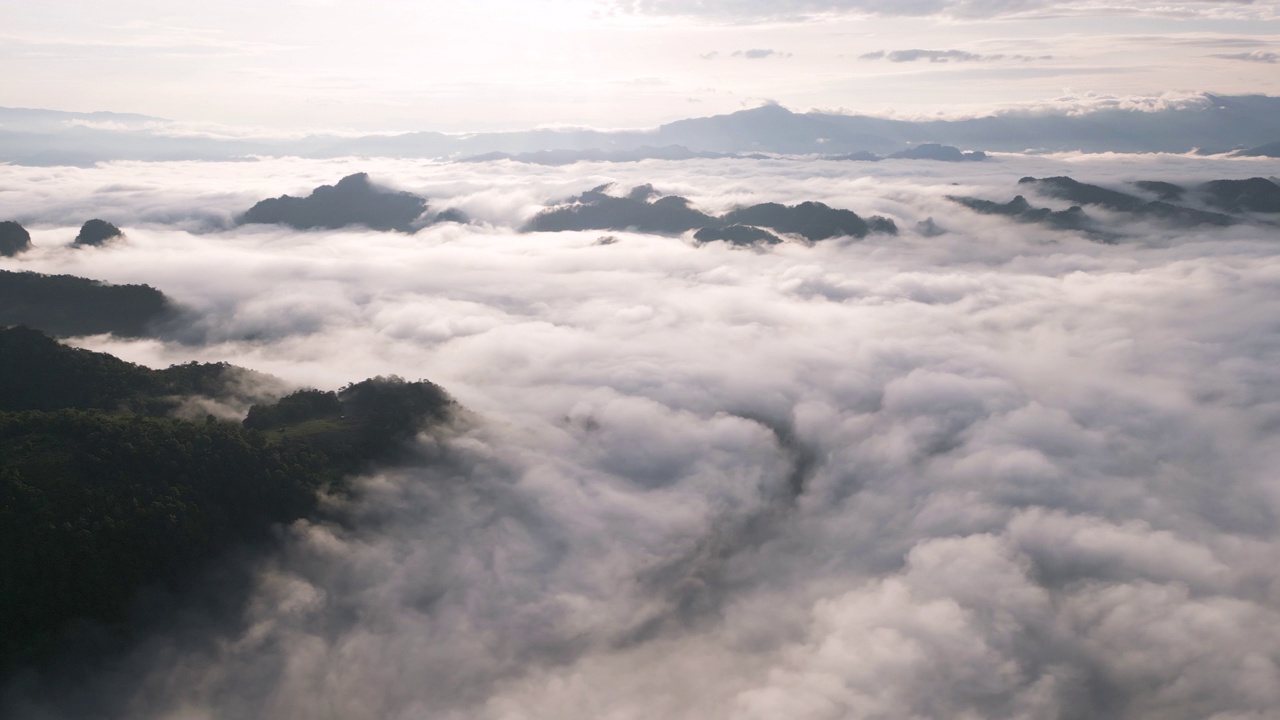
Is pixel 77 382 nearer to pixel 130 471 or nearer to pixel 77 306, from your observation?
pixel 130 471

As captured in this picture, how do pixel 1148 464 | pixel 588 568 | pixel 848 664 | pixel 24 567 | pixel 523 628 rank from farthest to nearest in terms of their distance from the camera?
pixel 1148 464 < pixel 588 568 < pixel 523 628 < pixel 848 664 < pixel 24 567

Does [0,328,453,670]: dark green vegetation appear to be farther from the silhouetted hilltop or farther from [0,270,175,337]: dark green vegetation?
[0,270,175,337]: dark green vegetation

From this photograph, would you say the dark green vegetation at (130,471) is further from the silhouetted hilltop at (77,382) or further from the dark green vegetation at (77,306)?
the dark green vegetation at (77,306)

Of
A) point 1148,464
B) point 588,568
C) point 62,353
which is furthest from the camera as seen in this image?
point 1148,464

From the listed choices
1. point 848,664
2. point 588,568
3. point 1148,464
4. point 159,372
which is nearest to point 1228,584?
point 1148,464

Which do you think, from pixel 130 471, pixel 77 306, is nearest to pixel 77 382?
pixel 130 471

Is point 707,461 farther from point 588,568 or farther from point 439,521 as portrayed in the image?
point 439,521
